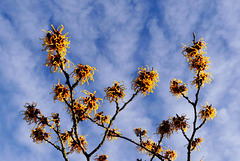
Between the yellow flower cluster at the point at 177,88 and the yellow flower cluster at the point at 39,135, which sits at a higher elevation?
the yellow flower cluster at the point at 177,88

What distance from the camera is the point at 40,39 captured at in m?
5.64

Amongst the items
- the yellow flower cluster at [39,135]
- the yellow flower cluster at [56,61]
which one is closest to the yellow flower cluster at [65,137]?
the yellow flower cluster at [39,135]

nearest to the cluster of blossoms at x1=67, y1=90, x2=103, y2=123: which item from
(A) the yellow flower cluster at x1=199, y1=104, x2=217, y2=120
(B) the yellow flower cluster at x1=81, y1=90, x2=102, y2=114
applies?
(B) the yellow flower cluster at x1=81, y1=90, x2=102, y2=114

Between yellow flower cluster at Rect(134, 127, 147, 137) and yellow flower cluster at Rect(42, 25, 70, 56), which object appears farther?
yellow flower cluster at Rect(134, 127, 147, 137)

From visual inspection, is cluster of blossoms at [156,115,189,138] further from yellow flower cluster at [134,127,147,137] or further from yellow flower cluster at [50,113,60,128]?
yellow flower cluster at [50,113,60,128]

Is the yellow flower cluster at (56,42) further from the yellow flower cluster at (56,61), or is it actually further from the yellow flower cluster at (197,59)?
the yellow flower cluster at (197,59)

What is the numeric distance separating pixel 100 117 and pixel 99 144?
842 mm

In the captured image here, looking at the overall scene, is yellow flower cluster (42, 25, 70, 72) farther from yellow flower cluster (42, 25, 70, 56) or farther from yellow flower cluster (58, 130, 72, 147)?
yellow flower cluster (58, 130, 72, 147)

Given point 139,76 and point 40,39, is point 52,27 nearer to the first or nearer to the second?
point 40,39

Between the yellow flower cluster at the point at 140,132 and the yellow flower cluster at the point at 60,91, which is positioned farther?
the yellow flower cluster at the point at 140,132

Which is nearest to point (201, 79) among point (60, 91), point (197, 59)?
point (197, 59)

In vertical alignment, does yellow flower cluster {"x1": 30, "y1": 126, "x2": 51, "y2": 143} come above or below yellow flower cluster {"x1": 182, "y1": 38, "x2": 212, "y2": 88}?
below

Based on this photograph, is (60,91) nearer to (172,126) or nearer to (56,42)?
(56,42)

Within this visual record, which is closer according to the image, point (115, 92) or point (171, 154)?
point (115, 92)
